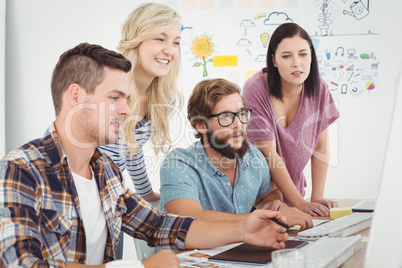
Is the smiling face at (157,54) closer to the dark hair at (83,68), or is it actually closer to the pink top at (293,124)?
the pink top at (293,124)

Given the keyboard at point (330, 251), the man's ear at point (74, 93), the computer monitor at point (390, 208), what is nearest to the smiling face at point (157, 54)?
the man's ear at point (74, 93)

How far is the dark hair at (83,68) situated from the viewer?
4.29 feet

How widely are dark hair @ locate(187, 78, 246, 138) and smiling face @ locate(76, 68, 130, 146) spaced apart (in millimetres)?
553

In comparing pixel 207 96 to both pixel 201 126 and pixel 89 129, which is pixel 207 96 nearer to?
pixel 201 126

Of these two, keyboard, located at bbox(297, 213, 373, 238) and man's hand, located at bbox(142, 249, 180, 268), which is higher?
man's hand, located at bbox(142, 249, 180, 268)

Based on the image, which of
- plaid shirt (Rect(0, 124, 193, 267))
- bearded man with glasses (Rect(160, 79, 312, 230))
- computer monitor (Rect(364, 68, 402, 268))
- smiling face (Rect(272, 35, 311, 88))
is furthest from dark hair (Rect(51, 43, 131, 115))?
smiling face (Rect(272, 35, 311, 88))

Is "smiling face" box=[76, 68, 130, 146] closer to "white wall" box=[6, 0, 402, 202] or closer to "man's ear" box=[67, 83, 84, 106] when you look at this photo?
"man's ear" box=[67, 83, 84, 106]

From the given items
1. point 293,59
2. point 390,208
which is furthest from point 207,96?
point 390,208

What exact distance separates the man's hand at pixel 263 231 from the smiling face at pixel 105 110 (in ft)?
1.49

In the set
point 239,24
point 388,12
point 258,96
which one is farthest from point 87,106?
point 388,12

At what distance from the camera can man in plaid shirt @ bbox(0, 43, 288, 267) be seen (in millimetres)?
1111

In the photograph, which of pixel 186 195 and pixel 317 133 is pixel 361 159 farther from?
pixel 186 195

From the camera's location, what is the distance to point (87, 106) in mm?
1291

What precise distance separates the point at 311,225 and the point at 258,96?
0.82 m
